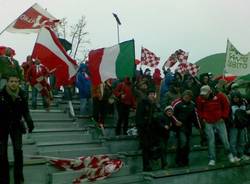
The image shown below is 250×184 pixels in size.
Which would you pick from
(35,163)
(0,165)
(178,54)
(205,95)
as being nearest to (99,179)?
(35,163)

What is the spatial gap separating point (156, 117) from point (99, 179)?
2.27 meters

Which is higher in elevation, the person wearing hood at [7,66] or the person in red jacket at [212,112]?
the person wearing hood at [7,66]

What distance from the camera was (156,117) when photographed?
40.4 feet

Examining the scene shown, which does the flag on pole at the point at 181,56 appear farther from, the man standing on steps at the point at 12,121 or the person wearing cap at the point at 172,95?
the man standing on steps at the point at 12,121

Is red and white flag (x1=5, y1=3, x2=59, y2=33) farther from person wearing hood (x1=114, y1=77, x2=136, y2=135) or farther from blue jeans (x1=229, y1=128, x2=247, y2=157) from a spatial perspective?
blue jeans (x1=229, y1=128, x2=247, y2=157)

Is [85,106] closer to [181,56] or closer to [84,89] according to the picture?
[84,89]

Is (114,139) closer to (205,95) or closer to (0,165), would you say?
(205,95)

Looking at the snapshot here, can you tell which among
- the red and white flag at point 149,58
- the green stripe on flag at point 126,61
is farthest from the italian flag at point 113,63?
the red and white flag at point 149,58

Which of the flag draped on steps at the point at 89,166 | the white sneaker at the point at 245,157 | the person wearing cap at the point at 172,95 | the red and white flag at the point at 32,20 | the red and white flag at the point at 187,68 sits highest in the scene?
the red and white flag at the point at 32,20

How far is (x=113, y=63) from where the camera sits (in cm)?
1338

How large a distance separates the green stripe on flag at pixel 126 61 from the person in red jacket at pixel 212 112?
76.0 inches

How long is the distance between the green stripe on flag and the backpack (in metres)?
3.33

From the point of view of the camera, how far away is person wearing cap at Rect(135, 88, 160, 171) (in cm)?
1218

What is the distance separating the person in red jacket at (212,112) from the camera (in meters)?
13.5
